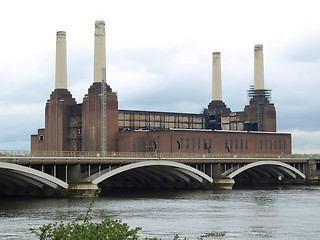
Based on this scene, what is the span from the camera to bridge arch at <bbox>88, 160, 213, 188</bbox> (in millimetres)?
84188

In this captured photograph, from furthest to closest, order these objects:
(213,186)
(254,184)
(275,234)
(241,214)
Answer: (254,184), (213,186), (241,214), (275,234)

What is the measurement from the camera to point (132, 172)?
314 ft

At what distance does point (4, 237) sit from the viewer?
40438mm

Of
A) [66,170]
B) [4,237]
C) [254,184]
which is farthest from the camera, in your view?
[254,184]

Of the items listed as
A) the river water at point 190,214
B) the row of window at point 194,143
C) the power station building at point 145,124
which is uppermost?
the power station building at point 145,124

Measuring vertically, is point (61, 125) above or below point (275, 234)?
above

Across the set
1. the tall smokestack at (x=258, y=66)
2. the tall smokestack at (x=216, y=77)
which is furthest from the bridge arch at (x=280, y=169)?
the tall smokestack at (x=216, y=77)

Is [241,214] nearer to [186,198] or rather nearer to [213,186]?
[186,198]

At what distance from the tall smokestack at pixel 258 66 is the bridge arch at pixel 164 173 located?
4574 centimetres

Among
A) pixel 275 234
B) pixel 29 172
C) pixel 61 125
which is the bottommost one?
pixel 275 234

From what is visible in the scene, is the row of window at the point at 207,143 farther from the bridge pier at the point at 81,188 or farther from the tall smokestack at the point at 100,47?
the bridge pier at the point at 81,188

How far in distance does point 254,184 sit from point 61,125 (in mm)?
37158

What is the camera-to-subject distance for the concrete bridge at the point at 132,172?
70.1m

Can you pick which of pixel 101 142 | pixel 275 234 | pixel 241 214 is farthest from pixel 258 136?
pixel 275 234
